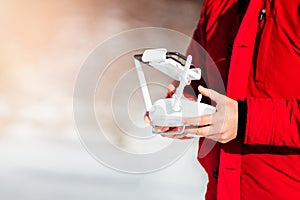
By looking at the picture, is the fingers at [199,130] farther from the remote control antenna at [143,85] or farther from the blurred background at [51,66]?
the blurred background at [51,66]

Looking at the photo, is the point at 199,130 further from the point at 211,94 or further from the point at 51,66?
the point at 51,66

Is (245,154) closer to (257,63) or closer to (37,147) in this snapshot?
(257,63)

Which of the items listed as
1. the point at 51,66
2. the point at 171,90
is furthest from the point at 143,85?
the point at 51,66

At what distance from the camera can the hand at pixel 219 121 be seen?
659 mm

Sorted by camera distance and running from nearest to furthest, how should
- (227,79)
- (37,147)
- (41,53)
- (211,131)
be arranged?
1. (211,131)
2. (227,79)
3. (37,147)
4. (41,53)

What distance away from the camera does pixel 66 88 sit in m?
3.54

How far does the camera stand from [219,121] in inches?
26.3

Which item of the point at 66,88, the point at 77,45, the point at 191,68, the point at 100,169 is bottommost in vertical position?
the point at 191,68

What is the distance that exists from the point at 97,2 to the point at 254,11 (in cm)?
283

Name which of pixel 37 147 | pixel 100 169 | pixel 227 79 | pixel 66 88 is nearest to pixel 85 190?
pixel 100 169

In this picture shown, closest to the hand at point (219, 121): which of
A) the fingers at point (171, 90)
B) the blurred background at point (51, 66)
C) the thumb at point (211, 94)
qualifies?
the thumb at point (211, 94)

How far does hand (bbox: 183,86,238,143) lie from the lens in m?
0.66

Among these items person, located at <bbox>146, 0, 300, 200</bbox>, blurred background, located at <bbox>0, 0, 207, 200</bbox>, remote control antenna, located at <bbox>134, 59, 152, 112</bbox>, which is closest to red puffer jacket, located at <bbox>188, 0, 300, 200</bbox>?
person, located at <bbox>146, 0, 300, 200</bbox>

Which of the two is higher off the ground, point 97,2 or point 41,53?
point 97,2
